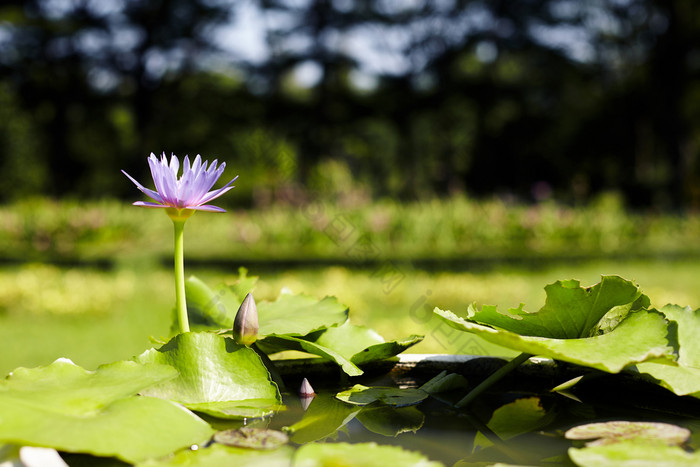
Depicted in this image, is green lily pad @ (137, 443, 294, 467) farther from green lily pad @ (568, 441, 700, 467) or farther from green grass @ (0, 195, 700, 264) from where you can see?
green grass @ (0, 195, 700, 264)

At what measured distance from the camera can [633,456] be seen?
66cm

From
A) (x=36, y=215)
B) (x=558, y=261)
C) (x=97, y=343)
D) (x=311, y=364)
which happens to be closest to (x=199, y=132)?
(x=36, y=215)

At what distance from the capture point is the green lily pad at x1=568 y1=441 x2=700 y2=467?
0.63 m

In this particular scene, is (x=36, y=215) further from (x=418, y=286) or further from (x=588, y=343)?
(x=588, y=343)

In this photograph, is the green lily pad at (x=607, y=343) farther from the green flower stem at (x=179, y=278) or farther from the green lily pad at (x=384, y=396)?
the green flower stem at (x=179, y=278)

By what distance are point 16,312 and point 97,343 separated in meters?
1.42

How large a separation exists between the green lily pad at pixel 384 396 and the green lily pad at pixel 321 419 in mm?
14

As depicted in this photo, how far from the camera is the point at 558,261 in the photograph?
7.72 m

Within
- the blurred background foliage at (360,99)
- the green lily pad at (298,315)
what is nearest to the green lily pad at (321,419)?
the green lily pad at (298,315)

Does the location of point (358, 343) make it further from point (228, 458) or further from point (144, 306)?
point (144, 306)

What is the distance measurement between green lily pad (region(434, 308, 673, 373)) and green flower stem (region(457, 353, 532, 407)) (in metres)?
0.05

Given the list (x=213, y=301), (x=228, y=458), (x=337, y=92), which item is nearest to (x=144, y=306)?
(x=213, y=301)

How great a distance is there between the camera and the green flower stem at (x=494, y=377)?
0.87 meters

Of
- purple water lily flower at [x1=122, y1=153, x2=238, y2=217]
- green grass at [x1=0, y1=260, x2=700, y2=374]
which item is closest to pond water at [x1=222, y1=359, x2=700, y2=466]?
purple water lily flower at [x1=122, y1=153, x2=238, y2=217]
